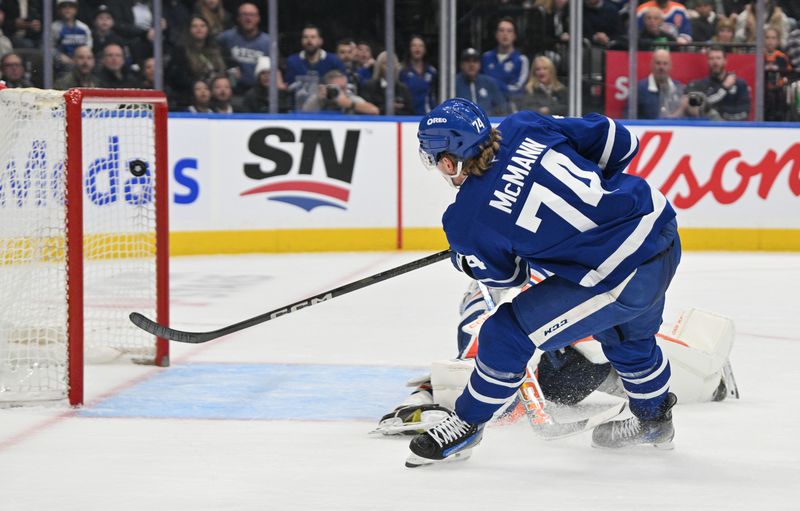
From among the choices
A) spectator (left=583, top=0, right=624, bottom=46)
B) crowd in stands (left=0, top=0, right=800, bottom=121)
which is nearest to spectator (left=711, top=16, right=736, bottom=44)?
crowd in stands (left=0, top=0, right=800, bottom=121)

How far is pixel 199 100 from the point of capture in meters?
8.34

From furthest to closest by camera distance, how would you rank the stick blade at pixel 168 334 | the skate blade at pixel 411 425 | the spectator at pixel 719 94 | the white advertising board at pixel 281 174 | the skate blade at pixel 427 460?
the spectator at pixel 719 94 < the white advertising board at pixel 281 174 < the stick blade at pixel 168 334 < the skate blade at pixel 411 425 < the skate blade at pixel 427 460

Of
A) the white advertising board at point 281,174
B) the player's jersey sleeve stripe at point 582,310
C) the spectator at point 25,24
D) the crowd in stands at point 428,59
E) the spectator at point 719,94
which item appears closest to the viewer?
the player's jersey sleeve stripe at point 582,310

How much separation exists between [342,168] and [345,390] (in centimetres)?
433

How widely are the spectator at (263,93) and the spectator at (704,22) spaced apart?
2767 millimetres

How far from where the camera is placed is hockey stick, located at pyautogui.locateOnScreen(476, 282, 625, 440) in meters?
3.24

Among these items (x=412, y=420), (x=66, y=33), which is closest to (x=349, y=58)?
(x=66, y=33)

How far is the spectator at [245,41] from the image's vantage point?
8484 mm

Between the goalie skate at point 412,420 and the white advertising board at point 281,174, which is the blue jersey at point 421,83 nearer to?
the white advertising board at point 281,174

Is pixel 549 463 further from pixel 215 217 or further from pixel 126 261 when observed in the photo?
pixel 215 217

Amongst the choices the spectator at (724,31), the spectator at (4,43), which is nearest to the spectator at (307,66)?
the spectator at (4,43)

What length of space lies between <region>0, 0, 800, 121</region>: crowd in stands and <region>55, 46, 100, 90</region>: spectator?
2 cm

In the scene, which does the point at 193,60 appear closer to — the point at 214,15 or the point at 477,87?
the point at 214,15

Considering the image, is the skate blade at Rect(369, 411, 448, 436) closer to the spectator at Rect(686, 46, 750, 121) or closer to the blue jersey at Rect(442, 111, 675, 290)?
the blue jersey at Rect(442, 111, 675, 290)
